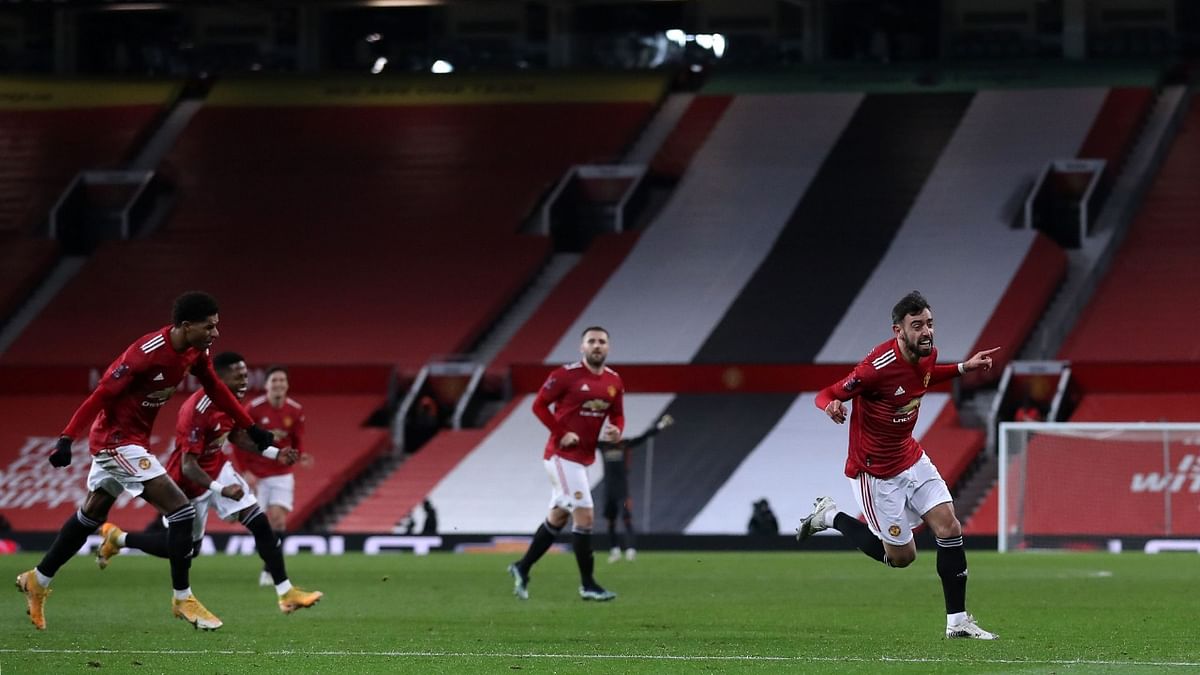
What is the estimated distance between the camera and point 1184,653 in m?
11.0

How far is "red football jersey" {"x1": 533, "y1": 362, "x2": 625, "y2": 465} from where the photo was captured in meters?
16.9

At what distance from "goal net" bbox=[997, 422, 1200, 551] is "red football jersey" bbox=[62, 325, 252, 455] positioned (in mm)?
18002

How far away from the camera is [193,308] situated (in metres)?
12.3

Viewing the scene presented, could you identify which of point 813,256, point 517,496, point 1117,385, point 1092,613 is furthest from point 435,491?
point 1092,613

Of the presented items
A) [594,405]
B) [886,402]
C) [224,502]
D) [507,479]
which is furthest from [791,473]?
[886,402]

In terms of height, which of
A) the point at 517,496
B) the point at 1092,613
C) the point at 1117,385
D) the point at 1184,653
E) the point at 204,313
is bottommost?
the point at 517,496

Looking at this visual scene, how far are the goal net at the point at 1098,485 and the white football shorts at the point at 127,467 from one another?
18.2 metres

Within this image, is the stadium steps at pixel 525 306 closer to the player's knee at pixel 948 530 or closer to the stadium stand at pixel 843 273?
the stadium stand at pixel 843 273

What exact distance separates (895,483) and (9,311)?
3315cm

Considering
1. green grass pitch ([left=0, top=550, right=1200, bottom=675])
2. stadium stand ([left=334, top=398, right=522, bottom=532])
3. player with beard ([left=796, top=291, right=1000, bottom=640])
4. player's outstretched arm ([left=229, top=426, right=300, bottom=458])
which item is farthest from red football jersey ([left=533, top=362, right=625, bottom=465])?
stadium stand ([left=334, top=398, right=522, bottom=532])

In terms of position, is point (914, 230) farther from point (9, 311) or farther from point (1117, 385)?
point (9, 311)

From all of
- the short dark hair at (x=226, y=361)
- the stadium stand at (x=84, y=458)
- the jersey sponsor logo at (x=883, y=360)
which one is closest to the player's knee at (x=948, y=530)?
the jersey sponsor logo at (x=883, y=360)

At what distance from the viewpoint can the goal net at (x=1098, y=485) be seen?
2805cm

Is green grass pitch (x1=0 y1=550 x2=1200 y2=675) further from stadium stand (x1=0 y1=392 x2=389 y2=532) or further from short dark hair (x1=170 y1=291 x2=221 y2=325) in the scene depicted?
stadium stand (x1=0 y1=392 x2=389 y2=532)
